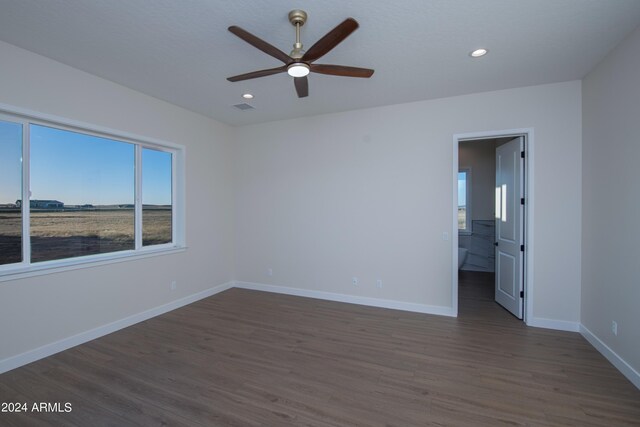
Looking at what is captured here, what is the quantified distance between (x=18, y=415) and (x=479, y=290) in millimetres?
5727

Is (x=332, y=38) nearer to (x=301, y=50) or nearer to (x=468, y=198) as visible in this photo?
(x=301, y=50)

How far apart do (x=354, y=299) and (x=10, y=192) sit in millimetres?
4134

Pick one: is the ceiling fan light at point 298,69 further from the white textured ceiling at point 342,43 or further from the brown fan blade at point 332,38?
the white textured ceiling at point 342,43

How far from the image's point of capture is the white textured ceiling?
2.12 metres

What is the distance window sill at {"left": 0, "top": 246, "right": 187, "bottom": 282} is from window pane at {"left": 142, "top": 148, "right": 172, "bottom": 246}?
0.23 metres

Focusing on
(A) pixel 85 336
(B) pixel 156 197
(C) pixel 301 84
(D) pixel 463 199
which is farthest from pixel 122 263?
(D) pixel 463 199

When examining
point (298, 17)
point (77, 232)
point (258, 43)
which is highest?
point (298, 17)

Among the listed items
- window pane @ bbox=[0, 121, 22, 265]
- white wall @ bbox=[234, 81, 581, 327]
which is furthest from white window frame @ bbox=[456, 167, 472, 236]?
window pane @ bbox=[0, 121, 22, 265]

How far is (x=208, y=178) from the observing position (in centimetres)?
480

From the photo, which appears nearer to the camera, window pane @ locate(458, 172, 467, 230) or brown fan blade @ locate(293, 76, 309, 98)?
brown fan blade @ locate(293, 76, 309, 98)

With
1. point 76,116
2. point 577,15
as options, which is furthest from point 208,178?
point 577,15

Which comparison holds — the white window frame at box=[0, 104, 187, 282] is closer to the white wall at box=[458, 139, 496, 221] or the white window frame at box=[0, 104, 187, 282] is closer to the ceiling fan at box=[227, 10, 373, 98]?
the ceiling fan at box=[227, 10, 373, 98]

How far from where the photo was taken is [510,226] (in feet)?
12.9

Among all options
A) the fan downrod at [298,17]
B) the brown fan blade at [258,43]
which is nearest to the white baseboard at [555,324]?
the brown fan blade at [258,43]
